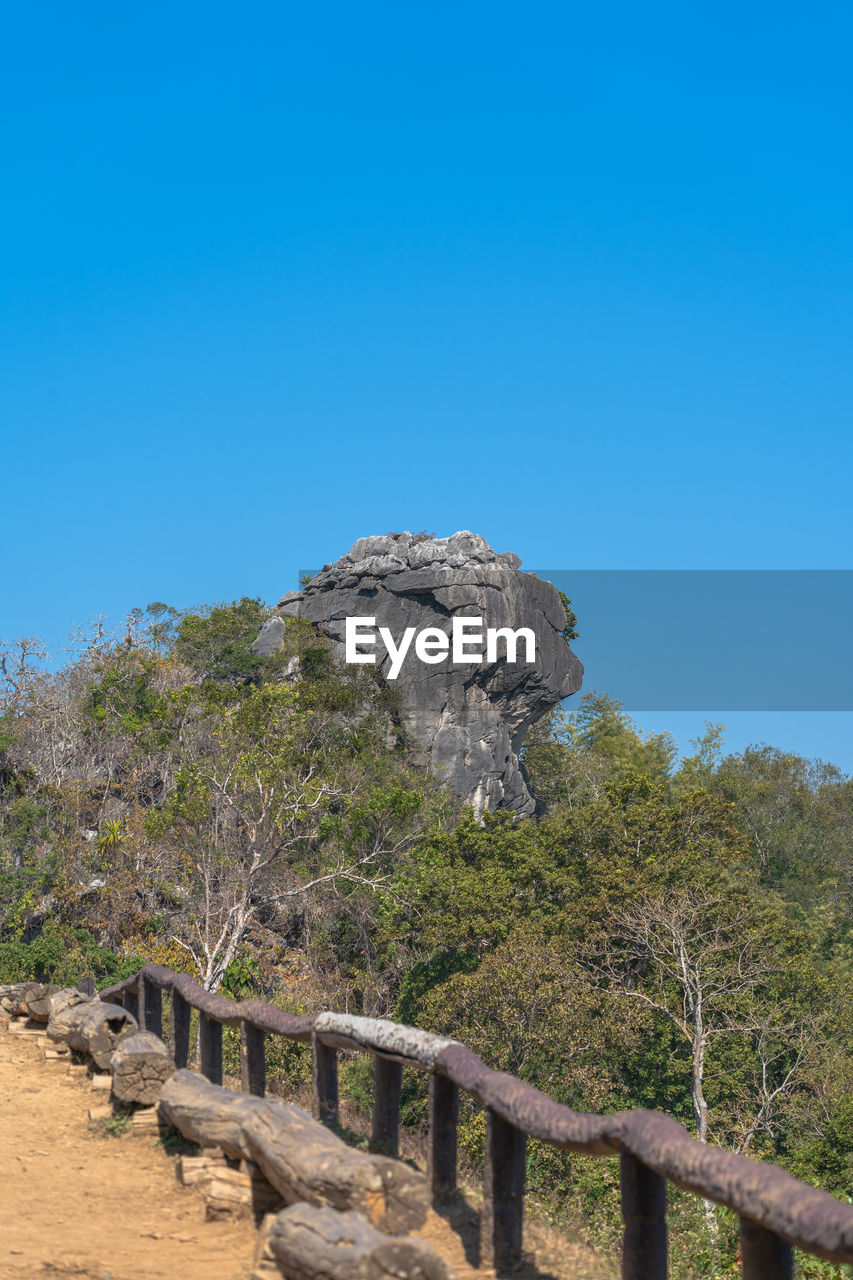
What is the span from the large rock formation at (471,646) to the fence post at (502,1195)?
154 feet

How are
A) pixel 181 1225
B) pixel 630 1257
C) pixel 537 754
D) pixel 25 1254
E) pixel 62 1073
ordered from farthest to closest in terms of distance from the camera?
pixel 537 754
pixel 62 1073
pixel 181 1225
pixel 25 1254
pixel 630 1257

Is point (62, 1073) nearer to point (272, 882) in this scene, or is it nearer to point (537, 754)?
point (272, 882)

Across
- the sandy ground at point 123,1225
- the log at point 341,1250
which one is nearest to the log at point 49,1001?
the sandy ground at point 123,1225

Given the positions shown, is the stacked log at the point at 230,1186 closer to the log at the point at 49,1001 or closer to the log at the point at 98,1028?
the log at the point at 98,1028

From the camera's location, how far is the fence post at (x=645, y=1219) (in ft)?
18.0

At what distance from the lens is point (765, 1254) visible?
15.9 ft

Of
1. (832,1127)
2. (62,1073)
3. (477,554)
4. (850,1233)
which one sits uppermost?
(477,554)

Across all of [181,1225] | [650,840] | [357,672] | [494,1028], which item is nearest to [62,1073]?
[181,1225]

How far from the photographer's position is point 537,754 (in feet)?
222

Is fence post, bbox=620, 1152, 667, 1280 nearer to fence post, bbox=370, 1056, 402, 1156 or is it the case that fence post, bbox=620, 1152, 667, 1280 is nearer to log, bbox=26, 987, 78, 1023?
fence post, bbox=370, 1056, 402, 1156

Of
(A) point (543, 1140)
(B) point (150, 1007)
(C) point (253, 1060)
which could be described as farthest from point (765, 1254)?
(B) point (150, 1007)

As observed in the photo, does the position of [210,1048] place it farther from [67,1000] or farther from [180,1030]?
[67,1000]

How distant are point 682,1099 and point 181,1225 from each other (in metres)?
27.1

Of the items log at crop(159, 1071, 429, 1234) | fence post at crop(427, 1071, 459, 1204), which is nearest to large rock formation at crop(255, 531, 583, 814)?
log at crop(159, 1071, 429, 1234)
